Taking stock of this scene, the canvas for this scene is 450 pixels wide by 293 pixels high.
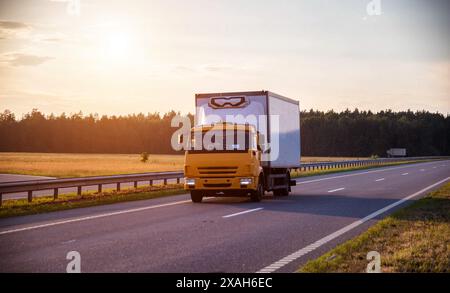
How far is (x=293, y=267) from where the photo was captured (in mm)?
7535

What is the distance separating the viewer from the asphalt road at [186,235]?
7762 mm

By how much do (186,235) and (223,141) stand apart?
24.1ft

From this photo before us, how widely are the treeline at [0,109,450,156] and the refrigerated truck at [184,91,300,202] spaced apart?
408 feet

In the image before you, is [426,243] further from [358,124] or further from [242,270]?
[358,124]

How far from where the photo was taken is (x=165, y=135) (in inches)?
6112

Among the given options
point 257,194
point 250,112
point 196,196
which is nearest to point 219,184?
point 196,196

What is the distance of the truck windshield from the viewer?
1738cm

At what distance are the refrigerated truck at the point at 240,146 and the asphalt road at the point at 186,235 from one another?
68cm

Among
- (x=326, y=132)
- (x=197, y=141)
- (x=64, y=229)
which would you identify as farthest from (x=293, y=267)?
(x=326, y=132)
